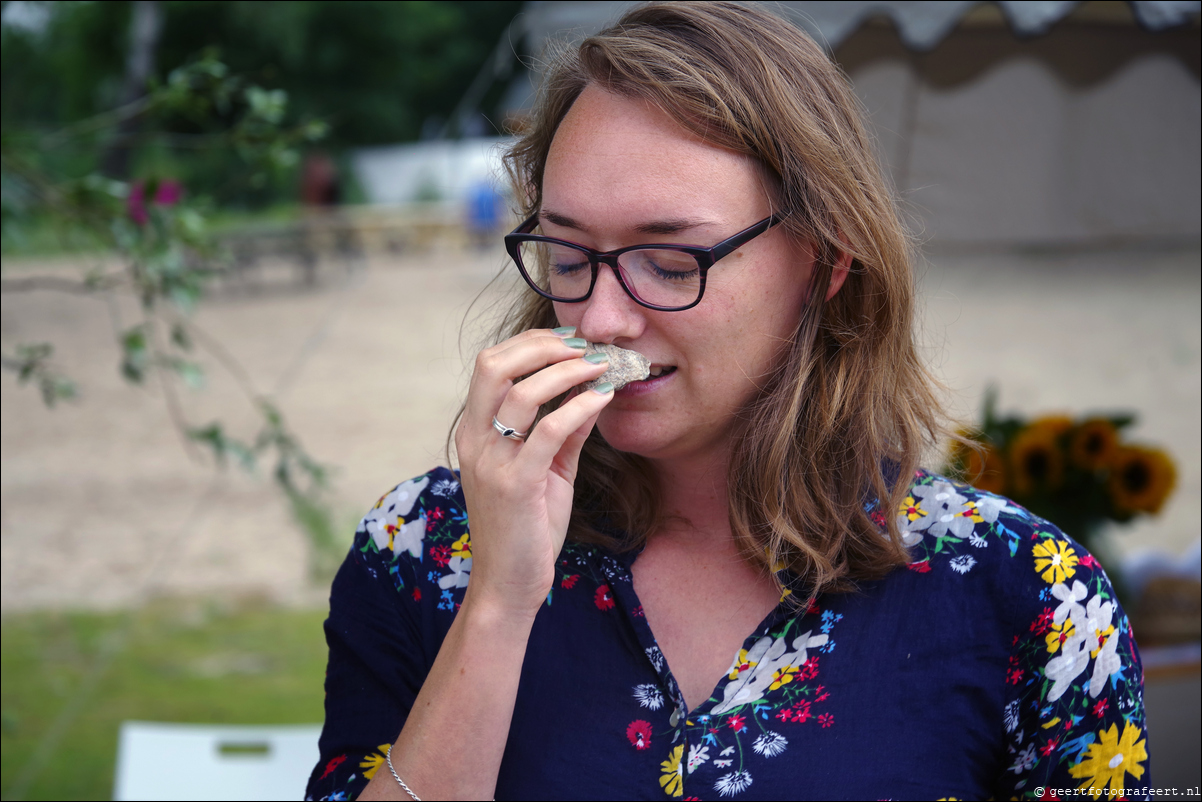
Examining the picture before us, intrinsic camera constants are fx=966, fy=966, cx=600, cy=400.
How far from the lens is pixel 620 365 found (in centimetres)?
134

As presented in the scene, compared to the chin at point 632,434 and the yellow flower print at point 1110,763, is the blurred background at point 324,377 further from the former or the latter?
the yellow flower print at point 1110,763

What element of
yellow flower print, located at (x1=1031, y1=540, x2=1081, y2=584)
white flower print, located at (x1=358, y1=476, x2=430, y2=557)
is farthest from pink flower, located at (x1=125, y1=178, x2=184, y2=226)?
yellow flower print, located at (x1=1031, y1=540, x2=1081, y2=584)

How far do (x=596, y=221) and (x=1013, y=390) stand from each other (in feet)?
22.7

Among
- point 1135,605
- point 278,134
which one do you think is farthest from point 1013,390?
point 278,134

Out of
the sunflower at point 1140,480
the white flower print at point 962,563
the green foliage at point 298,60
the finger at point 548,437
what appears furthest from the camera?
the green foliage at point 298,60

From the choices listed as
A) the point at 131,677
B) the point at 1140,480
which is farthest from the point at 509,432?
the point at 131,677

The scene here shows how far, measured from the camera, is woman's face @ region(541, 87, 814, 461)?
52.6 inches

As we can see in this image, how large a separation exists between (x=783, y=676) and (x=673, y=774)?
0.69ft

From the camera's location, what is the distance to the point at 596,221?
1351 mm

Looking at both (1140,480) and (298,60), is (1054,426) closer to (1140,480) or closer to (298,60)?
(1140,480)

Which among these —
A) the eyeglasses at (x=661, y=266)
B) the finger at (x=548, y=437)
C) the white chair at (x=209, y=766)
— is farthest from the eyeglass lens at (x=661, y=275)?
the white chair at (x=209, y=766)

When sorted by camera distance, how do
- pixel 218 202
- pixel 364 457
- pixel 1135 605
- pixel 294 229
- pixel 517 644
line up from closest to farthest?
pixel 517 644 → pixel 218 202 → pixel 1135 605 → pixel 364 457 → pixel 294 229

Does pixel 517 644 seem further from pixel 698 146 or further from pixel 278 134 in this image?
pixel 278 134

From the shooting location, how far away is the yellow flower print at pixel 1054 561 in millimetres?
1429
